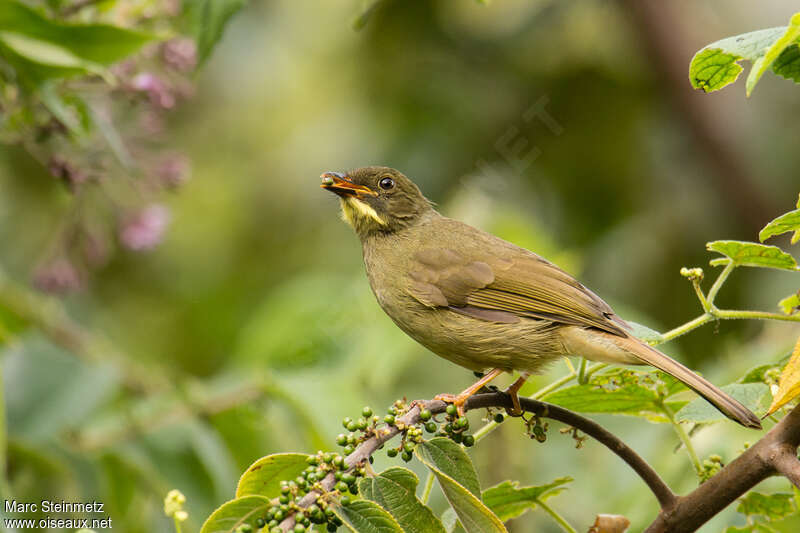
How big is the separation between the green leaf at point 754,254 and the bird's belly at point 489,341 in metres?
1.22

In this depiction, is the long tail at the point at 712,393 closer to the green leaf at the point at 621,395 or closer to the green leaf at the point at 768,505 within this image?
the green leaf at the point at 621,395

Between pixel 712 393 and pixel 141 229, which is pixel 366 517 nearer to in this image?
pixel 712 393

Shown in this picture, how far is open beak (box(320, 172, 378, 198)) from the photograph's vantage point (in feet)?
14.9

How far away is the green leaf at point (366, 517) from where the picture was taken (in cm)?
211

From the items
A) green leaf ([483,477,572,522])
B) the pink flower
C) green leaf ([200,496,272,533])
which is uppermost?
the pink flower

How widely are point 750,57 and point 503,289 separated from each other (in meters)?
1.91

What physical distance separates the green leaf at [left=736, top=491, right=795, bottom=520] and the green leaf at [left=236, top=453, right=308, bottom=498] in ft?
4.11

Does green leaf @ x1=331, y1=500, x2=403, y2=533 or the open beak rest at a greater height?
the open beak

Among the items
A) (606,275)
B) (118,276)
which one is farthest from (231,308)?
(606,275)

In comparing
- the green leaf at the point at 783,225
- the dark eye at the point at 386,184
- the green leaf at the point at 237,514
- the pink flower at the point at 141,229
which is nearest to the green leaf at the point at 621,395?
the green leaf at the point at 783,225

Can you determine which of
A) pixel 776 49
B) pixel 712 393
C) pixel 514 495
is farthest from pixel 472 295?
pixel 776 49

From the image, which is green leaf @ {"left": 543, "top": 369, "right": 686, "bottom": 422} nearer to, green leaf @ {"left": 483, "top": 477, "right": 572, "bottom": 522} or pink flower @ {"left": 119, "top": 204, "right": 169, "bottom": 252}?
green leaf @ {"left": 483, "top": 477, "right": 572, "bottom": 522}

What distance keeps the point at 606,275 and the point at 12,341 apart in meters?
4.27

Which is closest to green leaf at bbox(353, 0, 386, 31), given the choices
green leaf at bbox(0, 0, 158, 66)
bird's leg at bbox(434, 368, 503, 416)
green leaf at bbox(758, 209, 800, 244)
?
green leaf at bbox(0, 0, 158, 66)
